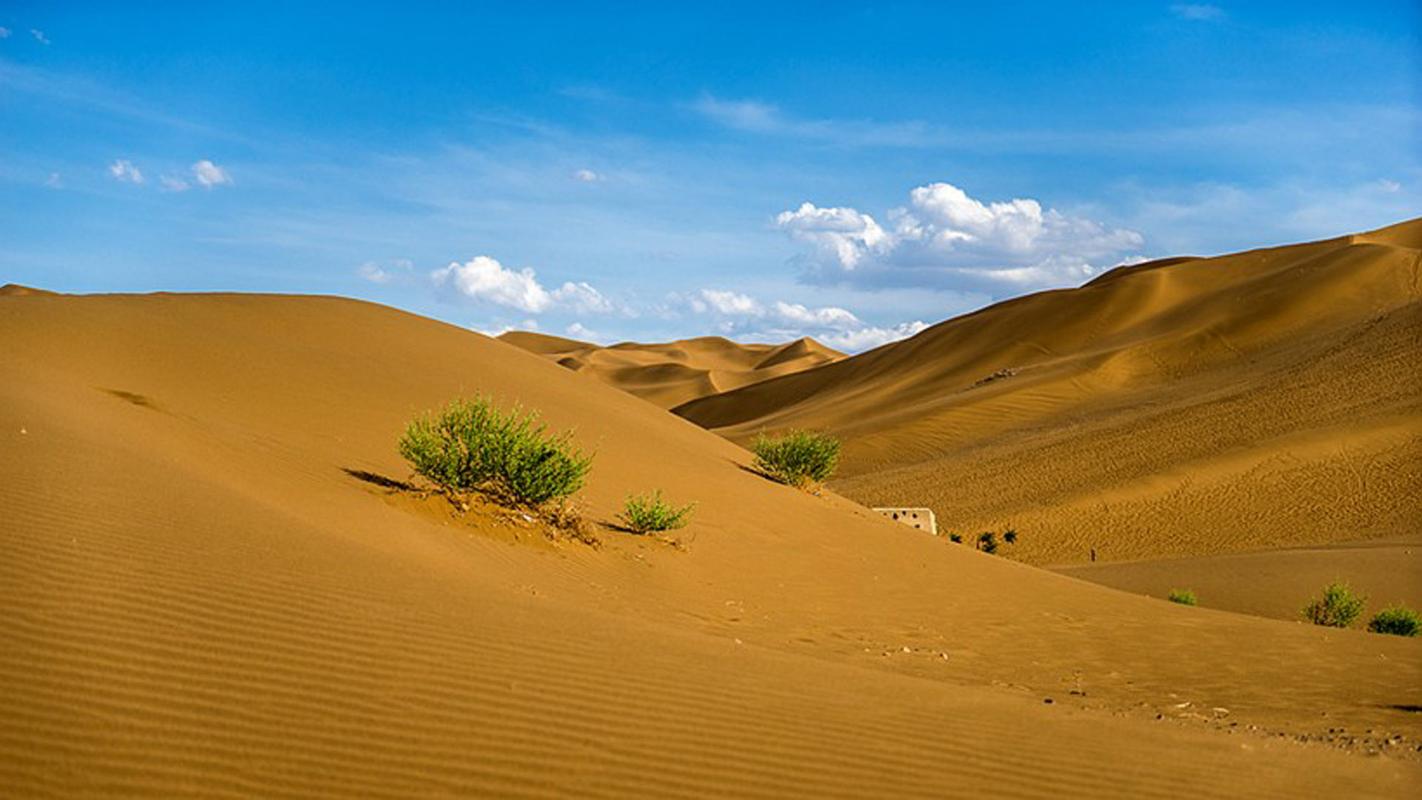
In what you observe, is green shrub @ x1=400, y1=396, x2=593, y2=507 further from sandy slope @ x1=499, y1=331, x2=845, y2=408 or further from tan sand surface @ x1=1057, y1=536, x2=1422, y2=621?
sandy slope @ x1=499, y1=331, x2=845, y2=408

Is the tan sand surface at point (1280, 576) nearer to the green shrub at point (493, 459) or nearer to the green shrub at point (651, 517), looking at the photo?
the green shrub at point (651, 517)

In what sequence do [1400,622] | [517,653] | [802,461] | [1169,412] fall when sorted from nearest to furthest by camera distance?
[517,653] → [1400,622] → [802,461] → [1169,412]

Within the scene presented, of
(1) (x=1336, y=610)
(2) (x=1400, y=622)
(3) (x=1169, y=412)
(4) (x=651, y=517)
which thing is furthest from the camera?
(3) (x=1169, y=412)

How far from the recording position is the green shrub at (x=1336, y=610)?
1772cm

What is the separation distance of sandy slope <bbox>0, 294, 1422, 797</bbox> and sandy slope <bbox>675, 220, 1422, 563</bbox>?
17.9 metres

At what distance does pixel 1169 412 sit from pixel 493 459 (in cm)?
3545

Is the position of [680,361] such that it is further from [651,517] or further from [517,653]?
[517,653]

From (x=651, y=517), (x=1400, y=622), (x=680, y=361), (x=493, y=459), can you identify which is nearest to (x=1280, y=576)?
(x=1400, y=622)

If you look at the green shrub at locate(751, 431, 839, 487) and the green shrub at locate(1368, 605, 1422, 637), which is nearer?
the green shrub at locate(1368, 605, 1422, 637)

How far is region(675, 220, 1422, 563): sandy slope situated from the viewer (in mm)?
30141

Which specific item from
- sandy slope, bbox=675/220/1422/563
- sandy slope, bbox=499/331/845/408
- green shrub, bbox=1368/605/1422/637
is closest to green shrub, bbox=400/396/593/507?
green shrub, bbox=1368/605/1422/637

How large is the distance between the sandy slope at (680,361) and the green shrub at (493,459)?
293ft

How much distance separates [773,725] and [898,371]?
7504 cm

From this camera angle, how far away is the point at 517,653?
19.4 ft
